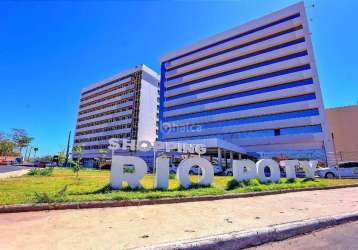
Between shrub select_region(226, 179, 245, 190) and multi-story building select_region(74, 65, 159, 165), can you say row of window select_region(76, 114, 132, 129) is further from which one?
shrub select_region(226, 179, 245, 190)

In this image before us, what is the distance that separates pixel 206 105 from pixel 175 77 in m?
13.9

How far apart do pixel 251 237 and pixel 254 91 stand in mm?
42688

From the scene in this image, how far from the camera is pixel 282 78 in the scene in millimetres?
40406

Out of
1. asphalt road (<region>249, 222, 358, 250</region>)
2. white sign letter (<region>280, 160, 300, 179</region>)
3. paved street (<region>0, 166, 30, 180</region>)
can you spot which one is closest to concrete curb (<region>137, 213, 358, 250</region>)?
asphalt road (<region>249, 222, 358, 250</region>)

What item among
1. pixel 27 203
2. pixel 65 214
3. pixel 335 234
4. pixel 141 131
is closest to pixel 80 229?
pixel 65 214

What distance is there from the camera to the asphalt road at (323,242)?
3.67 metres

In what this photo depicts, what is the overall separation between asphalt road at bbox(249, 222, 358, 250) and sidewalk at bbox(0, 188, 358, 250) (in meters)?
0.57

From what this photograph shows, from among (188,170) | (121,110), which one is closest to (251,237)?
(188,170)

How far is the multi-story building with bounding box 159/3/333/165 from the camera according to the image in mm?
37812

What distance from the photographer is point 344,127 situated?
38.2 meters

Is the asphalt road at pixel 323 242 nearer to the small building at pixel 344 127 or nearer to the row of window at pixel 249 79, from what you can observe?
the small building at pixel 344 127

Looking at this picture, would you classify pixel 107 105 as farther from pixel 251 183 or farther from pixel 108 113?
pixel 251 183

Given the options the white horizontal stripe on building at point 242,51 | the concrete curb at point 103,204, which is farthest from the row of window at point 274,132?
the concrete curb at point 103,204

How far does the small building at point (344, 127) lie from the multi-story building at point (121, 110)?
4520cm
